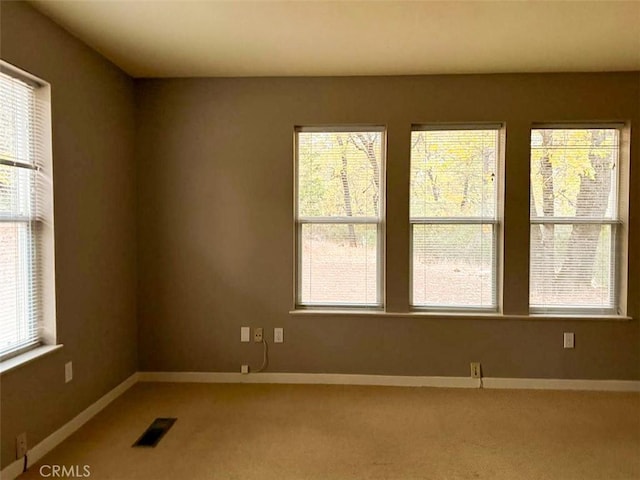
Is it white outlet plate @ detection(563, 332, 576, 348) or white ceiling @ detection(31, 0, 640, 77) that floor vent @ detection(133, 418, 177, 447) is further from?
white outlet plate @ detection(563, 332, 576, 348)

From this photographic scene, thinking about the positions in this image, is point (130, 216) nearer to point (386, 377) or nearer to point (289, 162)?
point (289, 162)

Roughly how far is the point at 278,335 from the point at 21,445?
183 centimetres

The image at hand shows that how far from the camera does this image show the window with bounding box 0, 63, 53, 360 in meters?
2.25

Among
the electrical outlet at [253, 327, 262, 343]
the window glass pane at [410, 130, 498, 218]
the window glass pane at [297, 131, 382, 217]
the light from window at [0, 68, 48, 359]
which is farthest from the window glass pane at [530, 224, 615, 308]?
the light from window at [0, 68, 48, 359]

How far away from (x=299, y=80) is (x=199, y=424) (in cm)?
275

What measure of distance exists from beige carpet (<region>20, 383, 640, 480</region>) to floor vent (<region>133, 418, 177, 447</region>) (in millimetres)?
46

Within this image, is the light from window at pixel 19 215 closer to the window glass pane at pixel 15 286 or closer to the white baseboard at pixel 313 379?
the window glass pane at pixel 15 286

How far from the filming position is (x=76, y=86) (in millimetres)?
2711

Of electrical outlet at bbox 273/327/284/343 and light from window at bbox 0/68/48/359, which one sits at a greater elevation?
light from window at bbox 0/68/48/359

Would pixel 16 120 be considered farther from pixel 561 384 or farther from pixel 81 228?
pixel 561 384

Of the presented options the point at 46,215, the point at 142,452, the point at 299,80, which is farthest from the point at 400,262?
the point at 46,215

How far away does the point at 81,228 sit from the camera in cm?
278

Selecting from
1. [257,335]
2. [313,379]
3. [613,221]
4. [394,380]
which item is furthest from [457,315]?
[257,335]

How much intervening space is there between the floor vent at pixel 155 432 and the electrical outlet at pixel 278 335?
1003 millimetres
